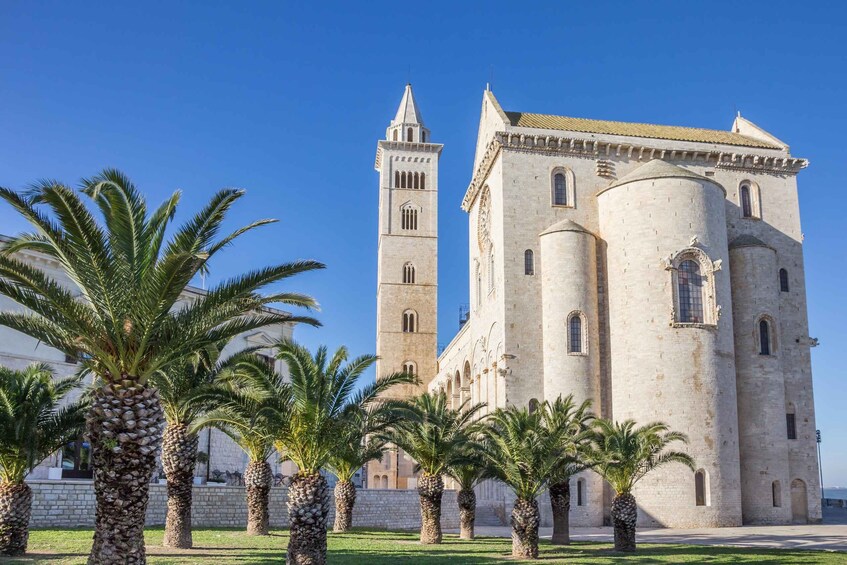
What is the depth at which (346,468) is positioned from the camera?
2362cm

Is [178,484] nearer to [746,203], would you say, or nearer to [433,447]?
[433,447]

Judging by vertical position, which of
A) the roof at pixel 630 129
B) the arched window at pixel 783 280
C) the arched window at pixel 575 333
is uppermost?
the roof at pixel 630 129

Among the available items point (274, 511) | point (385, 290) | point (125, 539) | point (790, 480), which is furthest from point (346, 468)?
point (385, 290)

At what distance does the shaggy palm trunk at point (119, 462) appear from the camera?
38.3ft

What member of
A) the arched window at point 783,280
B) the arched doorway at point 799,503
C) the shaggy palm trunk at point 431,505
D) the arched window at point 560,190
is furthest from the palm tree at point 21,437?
the arched window at point 783,280

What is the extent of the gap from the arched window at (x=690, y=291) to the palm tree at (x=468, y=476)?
12.5 m

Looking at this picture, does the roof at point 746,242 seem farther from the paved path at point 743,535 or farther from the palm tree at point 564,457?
the palm tree at point 564,457

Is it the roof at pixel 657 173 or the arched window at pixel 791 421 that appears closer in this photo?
the roof at pixel 657 173

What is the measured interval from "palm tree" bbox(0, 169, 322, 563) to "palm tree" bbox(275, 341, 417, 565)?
10.4 feet

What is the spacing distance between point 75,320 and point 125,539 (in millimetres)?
3106

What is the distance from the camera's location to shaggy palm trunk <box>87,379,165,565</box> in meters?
11.7

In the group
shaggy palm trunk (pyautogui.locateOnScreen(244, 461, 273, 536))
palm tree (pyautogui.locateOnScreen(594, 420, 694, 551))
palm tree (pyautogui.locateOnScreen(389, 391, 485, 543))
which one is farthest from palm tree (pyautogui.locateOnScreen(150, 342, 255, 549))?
palm tree (pyautogui.locateOnScreen(594, 420, 694, 551))

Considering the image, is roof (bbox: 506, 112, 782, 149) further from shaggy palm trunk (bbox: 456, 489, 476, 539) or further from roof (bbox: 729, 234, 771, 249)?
shaggy palm trunk (bbox: 456, 489, 476, 539)

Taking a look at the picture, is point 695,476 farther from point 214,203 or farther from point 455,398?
point 214,203
